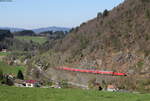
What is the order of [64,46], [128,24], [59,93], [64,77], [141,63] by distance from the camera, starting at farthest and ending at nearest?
[64,46] → [128,24] → [64,77] → [141,63] → [59,93]

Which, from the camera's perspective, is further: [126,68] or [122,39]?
[122,39]

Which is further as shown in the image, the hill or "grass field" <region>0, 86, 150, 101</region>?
the hill

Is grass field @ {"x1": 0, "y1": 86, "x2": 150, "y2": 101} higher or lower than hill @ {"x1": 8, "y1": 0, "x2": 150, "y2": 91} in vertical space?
lower

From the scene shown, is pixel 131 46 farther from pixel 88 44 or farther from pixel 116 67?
pixel 88 44

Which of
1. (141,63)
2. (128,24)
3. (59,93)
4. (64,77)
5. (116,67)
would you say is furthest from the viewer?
(128,24)

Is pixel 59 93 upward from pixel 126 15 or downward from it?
downward

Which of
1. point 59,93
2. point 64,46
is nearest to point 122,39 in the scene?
point 64,46

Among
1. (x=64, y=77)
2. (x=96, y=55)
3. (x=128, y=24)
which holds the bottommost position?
(x=64, y=77)

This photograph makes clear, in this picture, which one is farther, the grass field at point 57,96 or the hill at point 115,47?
the hill at point 115,47

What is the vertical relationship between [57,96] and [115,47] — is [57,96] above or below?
below

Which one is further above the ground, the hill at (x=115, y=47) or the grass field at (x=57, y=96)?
the hill at (x=115, y=47)

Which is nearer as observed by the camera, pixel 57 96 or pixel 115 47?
→ pixel 57 96

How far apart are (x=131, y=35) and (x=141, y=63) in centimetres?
1406

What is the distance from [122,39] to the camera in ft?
248
